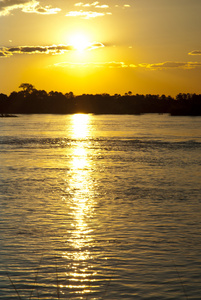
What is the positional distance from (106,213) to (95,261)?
6.19m

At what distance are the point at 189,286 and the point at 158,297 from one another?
41.9 inches

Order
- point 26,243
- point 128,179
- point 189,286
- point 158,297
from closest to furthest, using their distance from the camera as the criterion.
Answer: point 158,297 → point 189,286 → point 26,243 → point 128,179

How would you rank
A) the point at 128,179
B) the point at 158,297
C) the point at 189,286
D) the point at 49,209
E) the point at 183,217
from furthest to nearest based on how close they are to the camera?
1. the point at 128,179
2. the point at 49,209
3. the point at 183,217
4. the point at 189,286
5. the point at 158,297

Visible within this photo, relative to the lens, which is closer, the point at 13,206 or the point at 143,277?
the point at 143,277

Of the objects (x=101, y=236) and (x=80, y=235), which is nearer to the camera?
(x=101, y=236)

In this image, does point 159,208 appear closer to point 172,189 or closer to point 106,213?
point 106,213

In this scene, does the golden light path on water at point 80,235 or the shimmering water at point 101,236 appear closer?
the shimmering water at point 101,236

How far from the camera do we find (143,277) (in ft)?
40.4

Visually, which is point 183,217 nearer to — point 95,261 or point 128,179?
point 95,261

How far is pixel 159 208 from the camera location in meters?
20.6

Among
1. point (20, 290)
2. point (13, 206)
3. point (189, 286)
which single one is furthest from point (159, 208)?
point (20, 290)

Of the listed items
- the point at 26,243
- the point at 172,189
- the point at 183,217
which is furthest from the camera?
the point at 172,189

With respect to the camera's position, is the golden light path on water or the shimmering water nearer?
the shimmering water

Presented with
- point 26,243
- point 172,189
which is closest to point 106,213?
point 26,243
